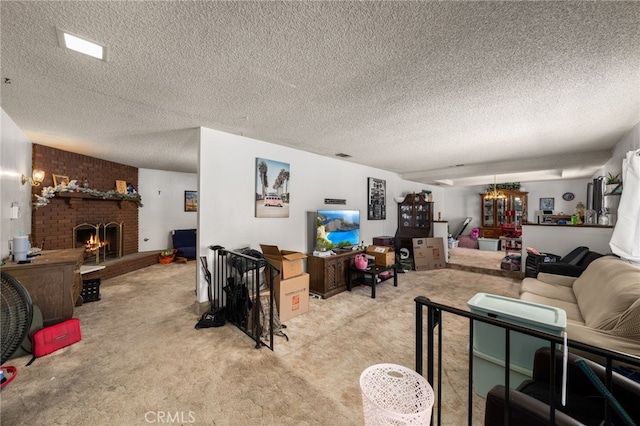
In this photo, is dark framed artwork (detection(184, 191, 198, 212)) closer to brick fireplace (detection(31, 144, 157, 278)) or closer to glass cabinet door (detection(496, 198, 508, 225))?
brick fireplace (detection(31, 144, 157, 278))

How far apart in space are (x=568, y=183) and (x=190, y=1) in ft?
34.0

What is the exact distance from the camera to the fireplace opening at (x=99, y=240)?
4.61m

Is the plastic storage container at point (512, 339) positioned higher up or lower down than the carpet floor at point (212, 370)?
higher up

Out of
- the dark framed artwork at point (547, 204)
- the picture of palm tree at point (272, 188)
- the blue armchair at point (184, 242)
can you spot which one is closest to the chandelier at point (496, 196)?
the dark framed artwork at point (547, 204)

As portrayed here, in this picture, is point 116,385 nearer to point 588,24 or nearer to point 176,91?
point 176,91

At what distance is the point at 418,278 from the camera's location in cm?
472

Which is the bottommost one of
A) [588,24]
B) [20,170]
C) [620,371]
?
[620,371]

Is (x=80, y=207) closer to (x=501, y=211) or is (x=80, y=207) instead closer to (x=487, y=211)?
(x=487, y=211)

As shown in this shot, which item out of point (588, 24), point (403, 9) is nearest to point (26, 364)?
point (403, 9)

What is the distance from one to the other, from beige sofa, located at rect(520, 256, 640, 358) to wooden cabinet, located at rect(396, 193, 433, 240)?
2950mm

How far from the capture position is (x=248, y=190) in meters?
3.40

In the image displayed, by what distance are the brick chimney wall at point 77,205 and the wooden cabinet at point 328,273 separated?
4151 millimetres

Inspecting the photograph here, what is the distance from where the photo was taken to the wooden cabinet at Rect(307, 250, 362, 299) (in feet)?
12.0

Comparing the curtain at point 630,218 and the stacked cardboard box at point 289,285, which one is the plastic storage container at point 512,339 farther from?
the stacked cardboard box at point 289,285
